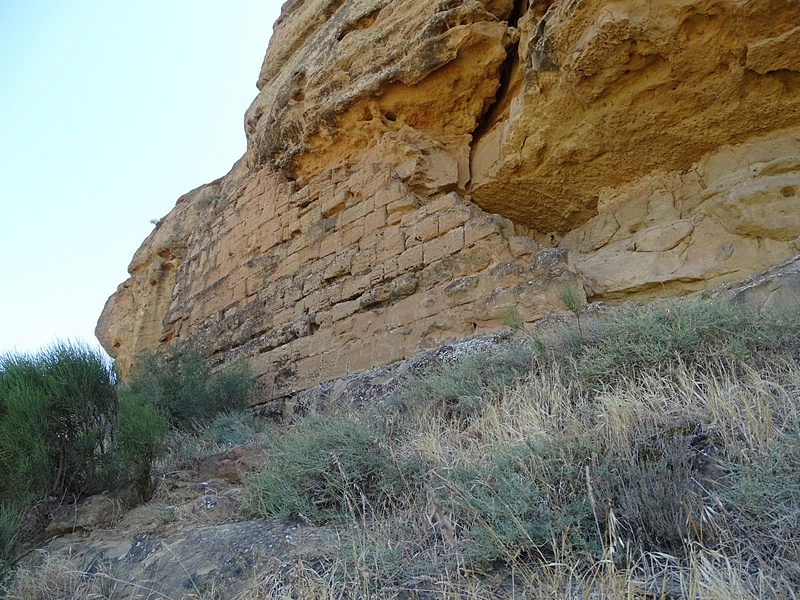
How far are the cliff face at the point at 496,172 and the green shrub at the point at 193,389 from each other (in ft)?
1.15

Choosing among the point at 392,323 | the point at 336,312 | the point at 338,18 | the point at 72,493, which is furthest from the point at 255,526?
the point at 338,18

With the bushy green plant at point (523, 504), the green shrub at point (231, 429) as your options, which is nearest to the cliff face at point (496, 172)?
the green shrub at point (231, 429)

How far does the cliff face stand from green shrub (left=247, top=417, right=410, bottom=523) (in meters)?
2.30

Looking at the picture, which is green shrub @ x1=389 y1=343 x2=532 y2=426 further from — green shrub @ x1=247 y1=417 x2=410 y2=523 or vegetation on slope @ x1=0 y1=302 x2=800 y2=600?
green shrub @ x1=247 y1=417 x2=410 y2=523

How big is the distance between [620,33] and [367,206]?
343 cm

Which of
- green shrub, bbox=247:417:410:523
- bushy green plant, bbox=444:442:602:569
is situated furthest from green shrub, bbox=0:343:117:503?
bushy green plant, bbox=444:442:602:569

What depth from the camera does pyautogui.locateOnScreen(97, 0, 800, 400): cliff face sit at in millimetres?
5293

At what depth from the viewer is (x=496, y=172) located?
686 cm

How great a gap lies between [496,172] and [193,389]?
4.53m

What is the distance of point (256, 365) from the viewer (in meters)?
7.81

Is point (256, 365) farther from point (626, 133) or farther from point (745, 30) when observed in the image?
point (745, 30)

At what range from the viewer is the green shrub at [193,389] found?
6949 mm

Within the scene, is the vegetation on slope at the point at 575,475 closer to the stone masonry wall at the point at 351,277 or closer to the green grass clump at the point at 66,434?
the green grass clump at the point at 66,434

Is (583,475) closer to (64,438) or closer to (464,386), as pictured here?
(464,386)
